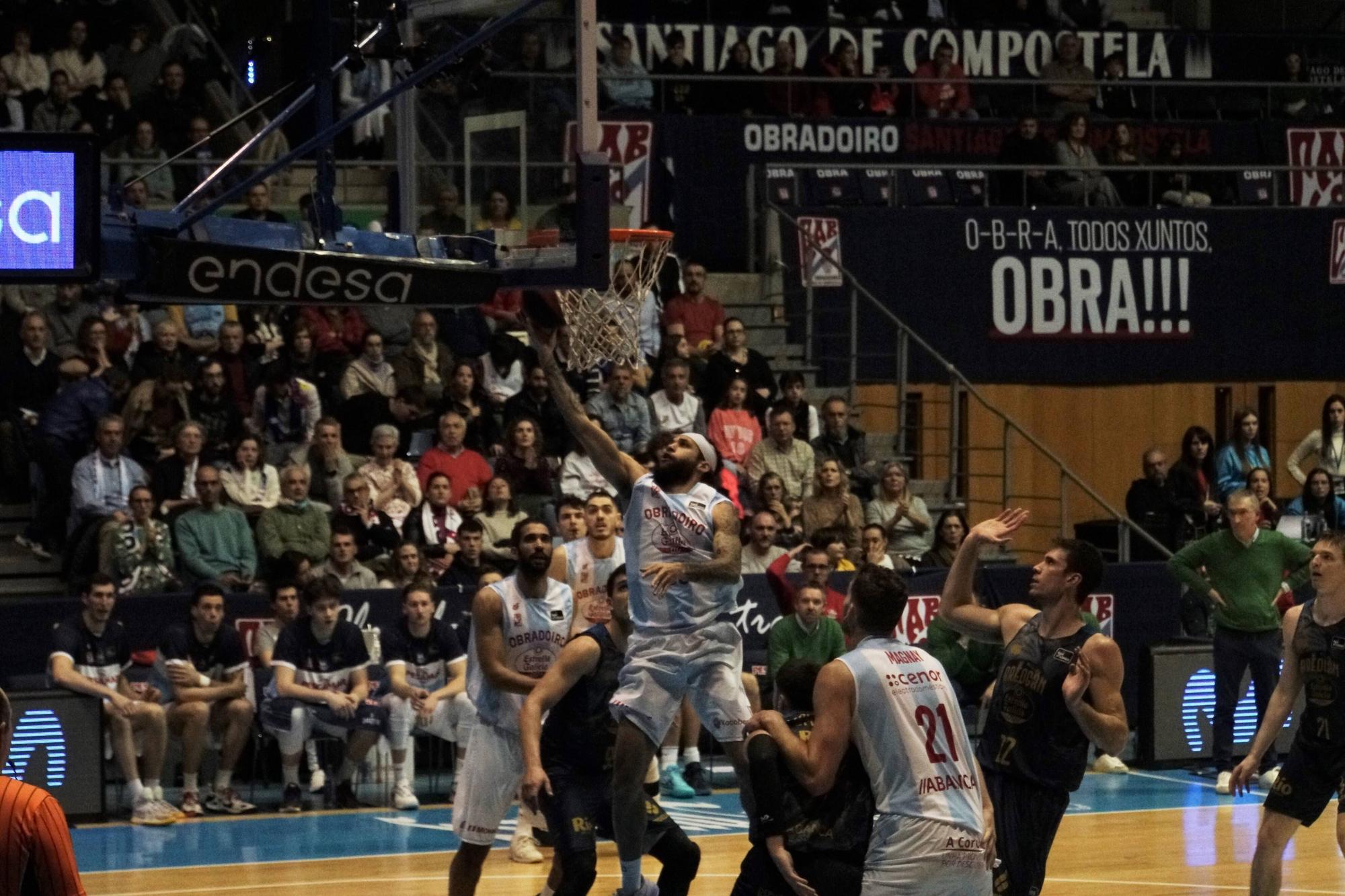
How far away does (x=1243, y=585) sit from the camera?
51.9ft

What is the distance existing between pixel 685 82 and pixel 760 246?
2.23m

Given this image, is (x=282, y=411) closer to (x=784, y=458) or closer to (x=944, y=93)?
(x=784, y=458)

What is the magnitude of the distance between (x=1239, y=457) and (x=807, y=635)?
24.5 feet

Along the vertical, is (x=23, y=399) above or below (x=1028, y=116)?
below

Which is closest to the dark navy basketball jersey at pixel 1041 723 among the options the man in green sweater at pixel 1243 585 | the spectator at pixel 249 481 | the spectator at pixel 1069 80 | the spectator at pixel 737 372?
the man in green sweater at pixel 1243 585

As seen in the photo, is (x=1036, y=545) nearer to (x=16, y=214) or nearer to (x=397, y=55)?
(x=397, y=55)

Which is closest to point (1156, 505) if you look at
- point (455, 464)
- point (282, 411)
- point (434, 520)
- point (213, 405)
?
point (455, 464)

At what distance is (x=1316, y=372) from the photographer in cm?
2361

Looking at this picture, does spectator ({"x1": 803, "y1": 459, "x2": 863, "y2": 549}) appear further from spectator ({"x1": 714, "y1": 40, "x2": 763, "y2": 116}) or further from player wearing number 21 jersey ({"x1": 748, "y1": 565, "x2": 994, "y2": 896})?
player wearing number 21 jersey ({"x1": 748, "y1": 565, "x2": 994, "y2": 896})

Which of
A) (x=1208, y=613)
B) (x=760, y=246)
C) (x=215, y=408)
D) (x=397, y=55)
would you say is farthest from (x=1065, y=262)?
(x=397, y=55)

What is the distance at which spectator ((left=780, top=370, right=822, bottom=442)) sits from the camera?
1912 cm

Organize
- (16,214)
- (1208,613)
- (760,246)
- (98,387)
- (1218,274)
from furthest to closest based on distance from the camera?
(1218,274), (760,246), (1208,613), (98,387), (16,214)

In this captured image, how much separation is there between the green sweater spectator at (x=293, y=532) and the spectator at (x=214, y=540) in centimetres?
12

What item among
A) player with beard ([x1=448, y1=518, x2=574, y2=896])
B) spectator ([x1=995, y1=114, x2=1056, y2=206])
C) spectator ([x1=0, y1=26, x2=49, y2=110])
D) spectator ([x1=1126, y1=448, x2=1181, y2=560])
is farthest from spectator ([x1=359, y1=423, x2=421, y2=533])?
spectator ([x1=995, y1=114, x2=1056, y2=206])
